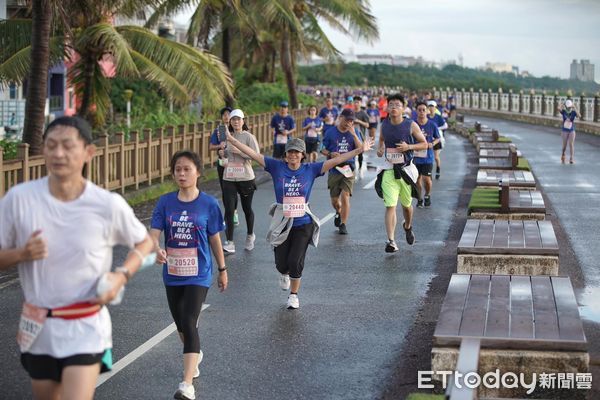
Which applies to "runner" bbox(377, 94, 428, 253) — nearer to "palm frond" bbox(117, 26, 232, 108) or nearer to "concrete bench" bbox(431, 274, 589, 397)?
"concrete bench" bbox(431, 274, 589, 397)

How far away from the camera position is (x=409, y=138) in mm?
13820

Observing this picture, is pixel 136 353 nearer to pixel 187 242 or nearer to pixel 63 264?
pixel 187 242

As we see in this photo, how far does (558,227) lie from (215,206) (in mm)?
9629

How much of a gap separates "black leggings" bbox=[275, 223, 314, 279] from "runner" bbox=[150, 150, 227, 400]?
2550 mm

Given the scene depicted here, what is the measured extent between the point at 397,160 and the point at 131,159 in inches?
325

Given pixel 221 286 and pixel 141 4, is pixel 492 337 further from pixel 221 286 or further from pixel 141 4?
pixel 141 4

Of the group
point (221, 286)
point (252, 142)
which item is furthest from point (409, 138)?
point (221, 286)

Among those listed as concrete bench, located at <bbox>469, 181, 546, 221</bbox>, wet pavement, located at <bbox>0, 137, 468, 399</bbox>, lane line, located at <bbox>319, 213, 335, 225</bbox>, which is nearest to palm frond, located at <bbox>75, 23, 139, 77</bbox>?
lane line, located at <bbox>319, 213, 335, 225</bbox>

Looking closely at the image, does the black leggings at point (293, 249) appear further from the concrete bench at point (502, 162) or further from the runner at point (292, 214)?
the concrete bench at point (502, 162)

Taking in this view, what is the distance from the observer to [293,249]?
10.1 metres

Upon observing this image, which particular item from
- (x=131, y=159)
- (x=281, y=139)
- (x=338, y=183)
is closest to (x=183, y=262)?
(x=338, y=183)

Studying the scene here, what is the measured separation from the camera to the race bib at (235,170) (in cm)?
1397

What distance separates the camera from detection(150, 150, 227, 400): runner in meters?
7.30

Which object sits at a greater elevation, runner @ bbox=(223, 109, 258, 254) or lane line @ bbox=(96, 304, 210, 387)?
runner @ bbox=(223, 109, 258, 254)
